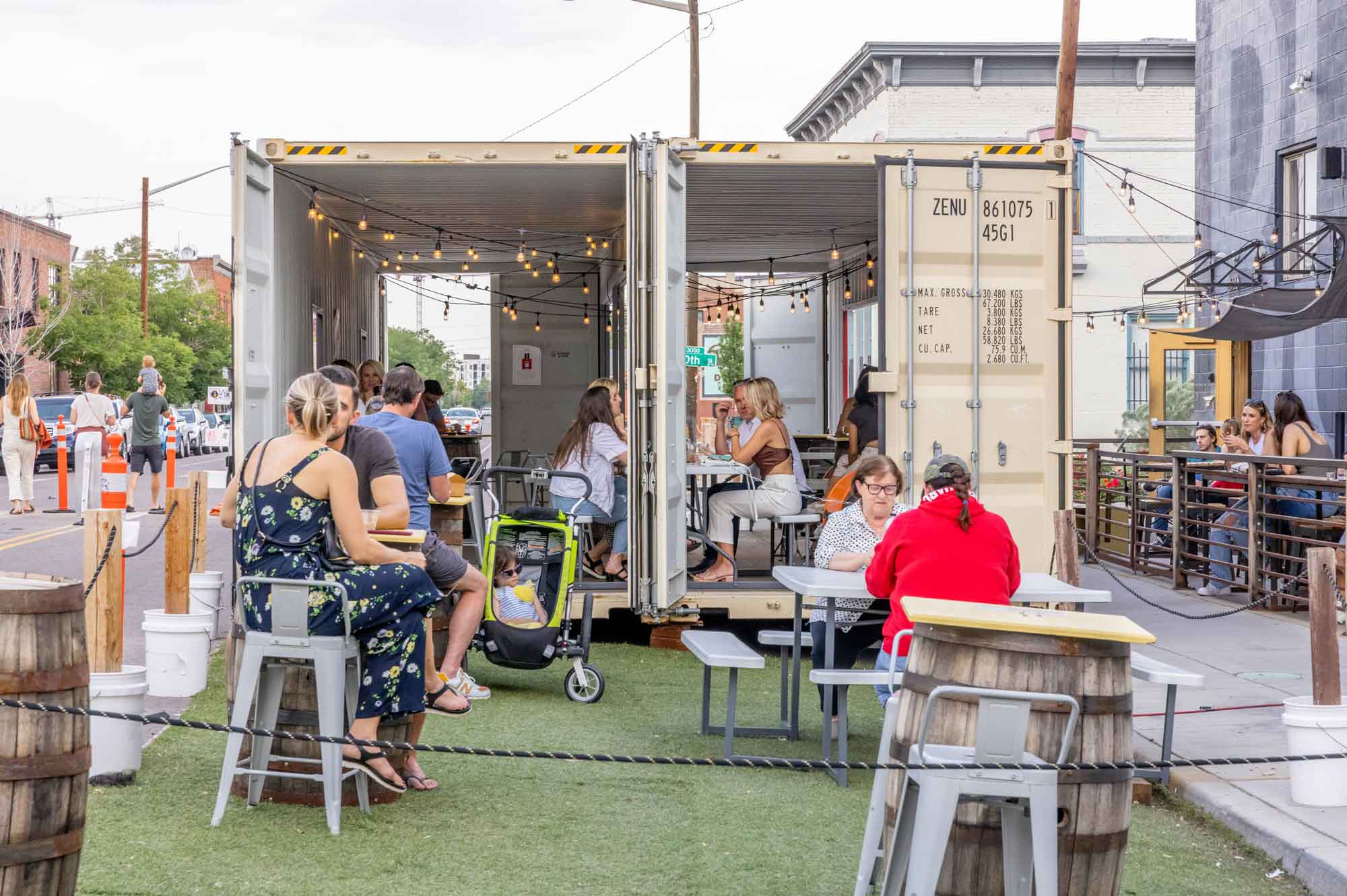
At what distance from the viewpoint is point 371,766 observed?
5785 millimetres

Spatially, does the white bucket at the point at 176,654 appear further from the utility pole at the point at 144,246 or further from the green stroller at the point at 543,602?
the utility pole at the point at 144,246

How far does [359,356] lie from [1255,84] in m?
12.2

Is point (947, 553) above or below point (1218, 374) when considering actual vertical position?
below

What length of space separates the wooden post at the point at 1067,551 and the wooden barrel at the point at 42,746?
15.8 ft

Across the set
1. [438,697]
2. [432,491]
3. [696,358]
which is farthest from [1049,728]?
[696,358]

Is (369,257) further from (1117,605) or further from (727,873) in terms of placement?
(727,873)

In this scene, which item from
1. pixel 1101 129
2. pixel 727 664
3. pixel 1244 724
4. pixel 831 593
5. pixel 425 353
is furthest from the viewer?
pixel 425 353

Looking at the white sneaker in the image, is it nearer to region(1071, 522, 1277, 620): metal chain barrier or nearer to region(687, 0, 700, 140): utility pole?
region(1071, 522, 1277, 620): metal chain barrier

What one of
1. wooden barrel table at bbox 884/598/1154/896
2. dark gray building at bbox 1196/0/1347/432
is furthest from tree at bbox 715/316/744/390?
wooden barrel table at bbox 884/598/1154/896

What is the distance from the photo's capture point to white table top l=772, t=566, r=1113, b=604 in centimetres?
630

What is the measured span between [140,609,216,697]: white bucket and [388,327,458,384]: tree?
9961cm

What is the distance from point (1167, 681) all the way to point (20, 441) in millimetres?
16380

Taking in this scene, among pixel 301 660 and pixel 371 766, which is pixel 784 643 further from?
pixel 301 660

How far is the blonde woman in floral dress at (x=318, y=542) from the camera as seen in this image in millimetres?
5371
